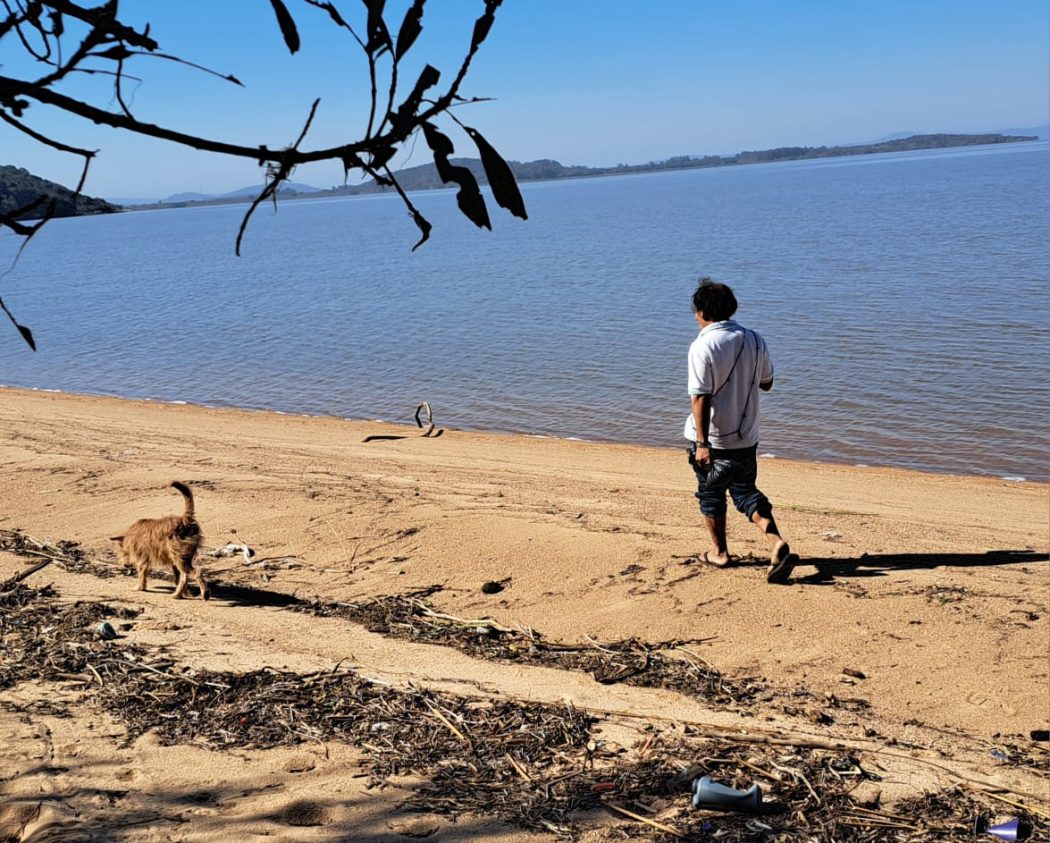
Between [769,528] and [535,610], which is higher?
[769,528]

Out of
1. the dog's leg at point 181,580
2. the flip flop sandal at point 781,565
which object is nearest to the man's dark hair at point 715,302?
the flip flop sandal at point 781,565

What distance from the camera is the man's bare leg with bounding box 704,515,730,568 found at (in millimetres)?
7254

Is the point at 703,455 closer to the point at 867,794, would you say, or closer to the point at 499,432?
the point at 867,794

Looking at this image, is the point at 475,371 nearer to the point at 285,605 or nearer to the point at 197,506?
the point at 197,506

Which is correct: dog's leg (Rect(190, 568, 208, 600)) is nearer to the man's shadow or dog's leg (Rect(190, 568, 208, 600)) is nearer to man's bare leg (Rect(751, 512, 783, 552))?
man's bare leg (Rect(751, 512, 783, 552))


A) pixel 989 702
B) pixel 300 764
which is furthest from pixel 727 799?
pixel 989 702

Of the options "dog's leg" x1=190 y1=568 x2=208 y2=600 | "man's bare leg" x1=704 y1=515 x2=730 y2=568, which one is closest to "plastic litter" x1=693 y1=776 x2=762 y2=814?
"man's bare leg" x1=704 y1=515 x2=730 y2=568

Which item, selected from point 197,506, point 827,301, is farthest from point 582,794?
point 827,301

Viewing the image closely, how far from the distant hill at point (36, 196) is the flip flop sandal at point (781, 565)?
5132 millimetres

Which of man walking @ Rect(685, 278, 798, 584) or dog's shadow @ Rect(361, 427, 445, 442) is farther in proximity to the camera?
dog's shadow @ Rect(361, 427, 445, 442)

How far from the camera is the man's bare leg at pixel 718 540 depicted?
286 inches

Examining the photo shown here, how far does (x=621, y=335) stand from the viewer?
25.6 m

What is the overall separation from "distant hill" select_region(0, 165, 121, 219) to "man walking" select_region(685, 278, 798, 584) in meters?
4.48

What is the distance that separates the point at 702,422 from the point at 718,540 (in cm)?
98
